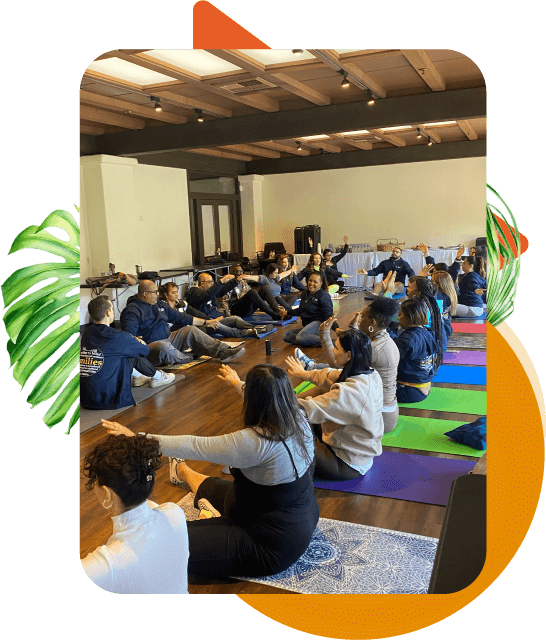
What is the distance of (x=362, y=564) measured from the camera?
2.37 metres

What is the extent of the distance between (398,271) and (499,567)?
48.4 inches

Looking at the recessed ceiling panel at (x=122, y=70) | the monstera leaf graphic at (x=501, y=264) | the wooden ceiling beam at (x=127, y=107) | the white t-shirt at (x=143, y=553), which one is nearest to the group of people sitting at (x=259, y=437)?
the white t-shirt at (x=143, y=553)

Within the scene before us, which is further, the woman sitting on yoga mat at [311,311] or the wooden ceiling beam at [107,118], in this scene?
the woman sitting on yoga mat at [311,311]

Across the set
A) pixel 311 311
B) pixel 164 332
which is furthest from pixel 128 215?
pixel 311 311

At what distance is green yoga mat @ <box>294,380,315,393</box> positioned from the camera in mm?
2474

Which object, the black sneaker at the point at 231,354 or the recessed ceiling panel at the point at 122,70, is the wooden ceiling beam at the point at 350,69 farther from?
the black sneaker at the point at 231,354

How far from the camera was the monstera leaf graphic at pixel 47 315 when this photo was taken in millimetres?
2748

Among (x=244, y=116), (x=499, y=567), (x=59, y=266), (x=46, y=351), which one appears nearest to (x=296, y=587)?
(x=499, y=567)

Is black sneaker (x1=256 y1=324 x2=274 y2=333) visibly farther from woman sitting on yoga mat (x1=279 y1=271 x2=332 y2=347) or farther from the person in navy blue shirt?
the person in navy blue shirt

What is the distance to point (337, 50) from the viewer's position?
2250 mm

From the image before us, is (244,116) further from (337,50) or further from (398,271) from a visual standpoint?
(398,271)

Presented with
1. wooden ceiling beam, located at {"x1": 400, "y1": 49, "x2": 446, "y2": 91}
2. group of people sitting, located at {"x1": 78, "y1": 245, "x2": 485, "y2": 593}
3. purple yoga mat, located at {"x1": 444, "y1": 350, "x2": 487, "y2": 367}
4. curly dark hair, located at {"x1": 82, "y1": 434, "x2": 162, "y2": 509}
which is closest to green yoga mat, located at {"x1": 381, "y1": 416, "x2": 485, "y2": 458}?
group of people sitting, located at {"x1": 78, "y1": 245, "x2": 485, "y2": 593}

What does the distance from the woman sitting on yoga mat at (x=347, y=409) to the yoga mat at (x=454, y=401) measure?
0.16 m

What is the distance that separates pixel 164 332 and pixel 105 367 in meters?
0.27
